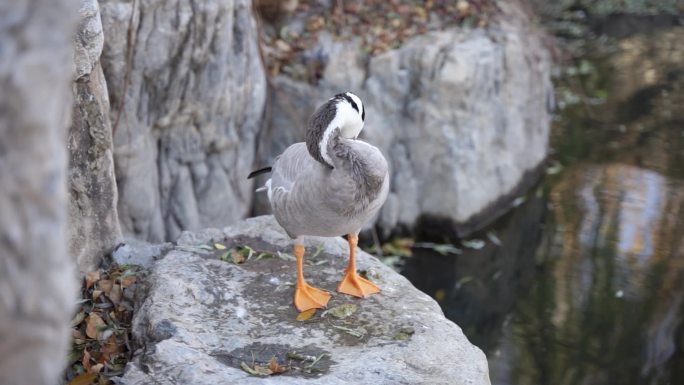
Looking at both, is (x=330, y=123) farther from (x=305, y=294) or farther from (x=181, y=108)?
(x=181, y=108)

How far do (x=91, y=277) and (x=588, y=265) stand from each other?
16.4 feet

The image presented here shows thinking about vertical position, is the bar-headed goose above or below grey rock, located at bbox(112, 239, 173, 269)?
above

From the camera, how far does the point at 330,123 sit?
160 inches

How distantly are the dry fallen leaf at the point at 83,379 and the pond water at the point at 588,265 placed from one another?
372 cm

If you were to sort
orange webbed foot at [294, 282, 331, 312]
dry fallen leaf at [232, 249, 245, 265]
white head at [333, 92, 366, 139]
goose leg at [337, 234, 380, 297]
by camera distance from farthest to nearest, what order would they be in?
dry fallen leaf at [232, 249, 245, 265] < goose leg at [337, 234, 380, 297] < orange webbed foot at [294, 282, 331, 312] < white head at [333, 92, 366, 139]

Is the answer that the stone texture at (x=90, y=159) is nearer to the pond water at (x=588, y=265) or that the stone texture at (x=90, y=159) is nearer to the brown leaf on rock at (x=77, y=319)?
the brown leaf on rock at (x=77, y=319)

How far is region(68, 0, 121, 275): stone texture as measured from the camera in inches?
175

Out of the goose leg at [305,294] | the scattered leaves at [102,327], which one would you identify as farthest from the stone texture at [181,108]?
the goose leg at [305,294]

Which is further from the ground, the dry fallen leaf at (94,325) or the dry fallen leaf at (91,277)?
the dry fallen leaf at (91,277)

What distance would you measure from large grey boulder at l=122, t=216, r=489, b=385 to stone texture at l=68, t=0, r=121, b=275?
467 millimetres

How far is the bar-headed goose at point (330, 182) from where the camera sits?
405 centimetres

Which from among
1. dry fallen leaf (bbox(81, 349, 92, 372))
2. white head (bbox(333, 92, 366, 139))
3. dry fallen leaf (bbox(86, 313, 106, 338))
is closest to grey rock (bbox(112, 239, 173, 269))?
dry fallen leaf (bbox(86, 313, 106, 338))

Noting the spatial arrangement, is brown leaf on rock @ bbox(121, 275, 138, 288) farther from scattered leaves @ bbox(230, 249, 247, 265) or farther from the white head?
the white head

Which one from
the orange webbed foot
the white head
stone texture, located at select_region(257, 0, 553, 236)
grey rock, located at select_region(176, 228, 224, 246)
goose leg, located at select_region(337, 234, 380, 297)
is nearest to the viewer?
the white head
